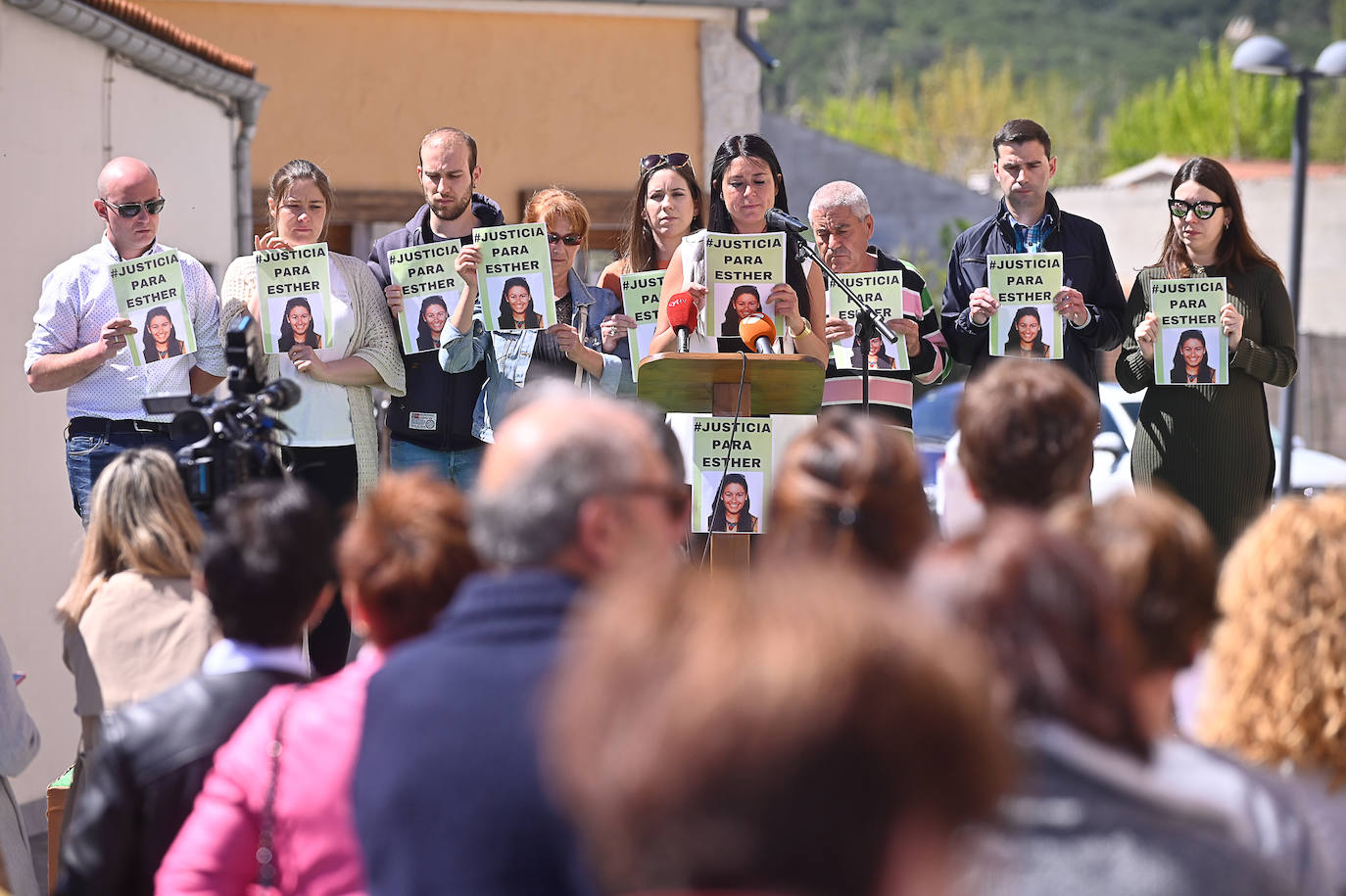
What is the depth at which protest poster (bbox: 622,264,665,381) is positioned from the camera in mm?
6180

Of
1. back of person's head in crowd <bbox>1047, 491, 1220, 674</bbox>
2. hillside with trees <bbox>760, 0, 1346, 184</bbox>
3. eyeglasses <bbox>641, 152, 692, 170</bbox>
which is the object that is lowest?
back of person's head in crowd <bbox>1047, 491, 1220, 674</bbox>

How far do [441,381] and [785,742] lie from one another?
16.1 feet

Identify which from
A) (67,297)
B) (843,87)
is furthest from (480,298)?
(843,87)

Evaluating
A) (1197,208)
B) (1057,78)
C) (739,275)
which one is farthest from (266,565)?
(1057,78)

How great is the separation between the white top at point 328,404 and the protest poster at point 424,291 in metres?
0.21

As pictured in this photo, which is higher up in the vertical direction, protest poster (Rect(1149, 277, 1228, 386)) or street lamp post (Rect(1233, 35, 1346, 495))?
street lamp post (Rect(1233, 35, 1346, 495))

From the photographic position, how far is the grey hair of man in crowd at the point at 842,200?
6387 millimetres

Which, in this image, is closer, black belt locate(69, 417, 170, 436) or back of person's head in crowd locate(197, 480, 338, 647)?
back of person's head in crowd locate(197, 480, 338, 647)

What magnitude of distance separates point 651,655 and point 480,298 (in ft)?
15.0

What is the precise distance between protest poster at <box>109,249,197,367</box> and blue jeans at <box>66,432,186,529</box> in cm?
31

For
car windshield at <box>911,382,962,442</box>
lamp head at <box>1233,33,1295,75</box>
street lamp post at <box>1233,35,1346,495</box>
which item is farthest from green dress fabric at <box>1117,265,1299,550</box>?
lamp head at <box>1233,33,1295,75</box>

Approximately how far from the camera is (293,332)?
5676 mm

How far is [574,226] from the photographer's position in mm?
6289

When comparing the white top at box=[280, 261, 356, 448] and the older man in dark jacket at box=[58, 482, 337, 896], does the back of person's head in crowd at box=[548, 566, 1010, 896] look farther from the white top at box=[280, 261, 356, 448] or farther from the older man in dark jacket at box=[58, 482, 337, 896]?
the white top at box=[280, 261, 356, 448]
